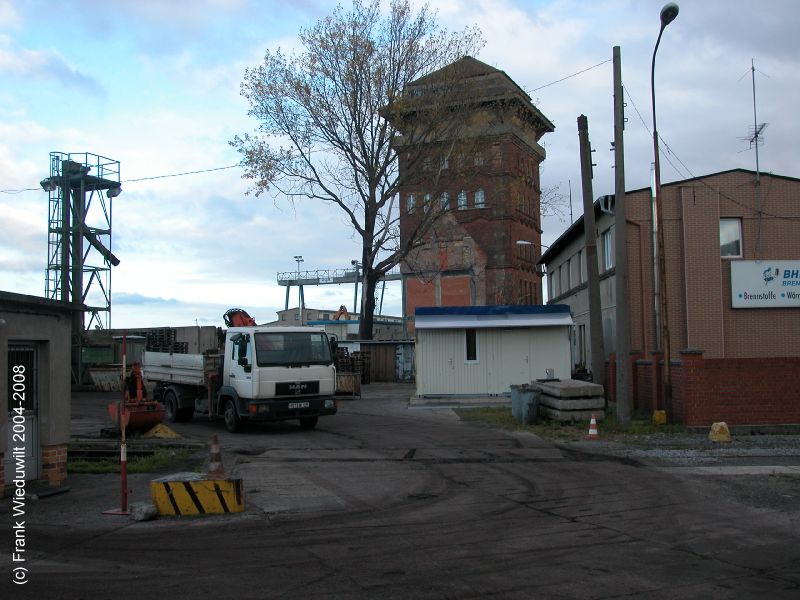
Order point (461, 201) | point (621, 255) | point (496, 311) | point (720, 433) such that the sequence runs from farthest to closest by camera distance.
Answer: point (461, 201), point (496, 311), point (621, 255), point (720, 433)

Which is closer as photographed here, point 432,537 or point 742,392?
point 432,537

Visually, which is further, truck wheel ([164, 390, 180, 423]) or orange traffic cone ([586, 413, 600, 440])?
truck wheel ([164, 390, 180, 423])

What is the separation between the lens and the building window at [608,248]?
28.5 meters

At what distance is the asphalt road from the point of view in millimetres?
6223

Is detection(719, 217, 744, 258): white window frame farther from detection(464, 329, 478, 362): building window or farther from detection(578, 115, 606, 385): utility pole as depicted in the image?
detection(464, 329, 478, 362): building window

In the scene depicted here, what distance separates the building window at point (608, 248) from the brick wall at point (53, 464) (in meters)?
21.9

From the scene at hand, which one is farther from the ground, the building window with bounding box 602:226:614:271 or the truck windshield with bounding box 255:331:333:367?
the building window with bounding box 602:226:614:271

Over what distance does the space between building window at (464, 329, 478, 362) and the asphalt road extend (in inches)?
Answer: 566

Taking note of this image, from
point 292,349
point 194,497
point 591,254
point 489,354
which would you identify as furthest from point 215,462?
point 489,354

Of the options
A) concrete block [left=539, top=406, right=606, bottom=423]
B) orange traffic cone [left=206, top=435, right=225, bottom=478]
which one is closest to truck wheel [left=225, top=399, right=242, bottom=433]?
concrete block [left=539, top=406, right=606, bottom=423]

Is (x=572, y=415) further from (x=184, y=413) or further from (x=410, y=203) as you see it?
(x=410, y=203)

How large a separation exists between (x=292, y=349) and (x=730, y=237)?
1635 centimetres

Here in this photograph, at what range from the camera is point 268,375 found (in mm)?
17703

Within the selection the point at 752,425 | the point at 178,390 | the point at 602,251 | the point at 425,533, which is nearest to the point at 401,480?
the point at 425,533
